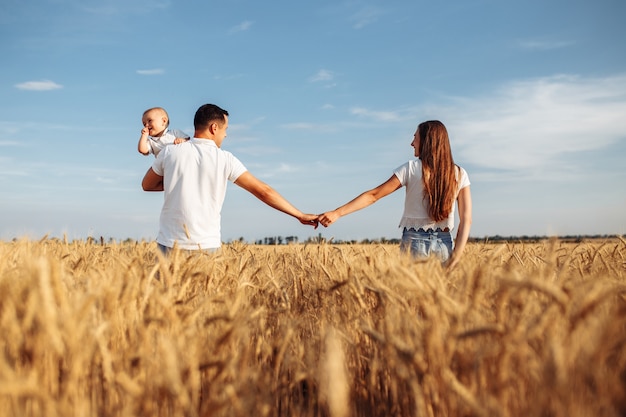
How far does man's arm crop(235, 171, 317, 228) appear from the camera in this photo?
444 cm

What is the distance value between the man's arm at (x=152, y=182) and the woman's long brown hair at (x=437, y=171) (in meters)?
2.14

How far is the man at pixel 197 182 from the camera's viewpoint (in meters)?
4.12

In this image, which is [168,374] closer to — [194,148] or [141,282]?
[141,282]

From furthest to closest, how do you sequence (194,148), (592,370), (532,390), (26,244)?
(194,148), (26,244), (532,390), (592,370)

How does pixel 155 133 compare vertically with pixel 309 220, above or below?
above

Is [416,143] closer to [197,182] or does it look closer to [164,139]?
[197,182]

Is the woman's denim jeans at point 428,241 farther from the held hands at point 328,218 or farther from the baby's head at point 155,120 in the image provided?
the baby's head at point 155,120

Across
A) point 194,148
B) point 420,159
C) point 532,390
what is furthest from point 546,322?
point 194,148

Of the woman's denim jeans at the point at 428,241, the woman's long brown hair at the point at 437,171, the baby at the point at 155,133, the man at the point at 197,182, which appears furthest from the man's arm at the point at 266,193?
the baby at the point at 155,133

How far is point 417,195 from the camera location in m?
4.32

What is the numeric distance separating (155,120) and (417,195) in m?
2.90

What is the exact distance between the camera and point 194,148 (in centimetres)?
421

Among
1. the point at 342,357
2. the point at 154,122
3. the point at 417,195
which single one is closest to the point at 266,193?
the point at 417,195

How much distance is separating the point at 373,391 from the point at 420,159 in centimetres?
265
